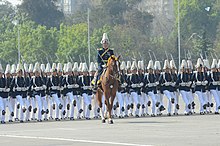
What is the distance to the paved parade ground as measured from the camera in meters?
21.4

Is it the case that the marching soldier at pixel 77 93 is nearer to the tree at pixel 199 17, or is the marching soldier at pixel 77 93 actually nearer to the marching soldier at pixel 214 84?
the marching soldier at pixel 214 84

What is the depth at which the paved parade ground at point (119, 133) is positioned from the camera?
21422 mm

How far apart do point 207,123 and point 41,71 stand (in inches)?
311

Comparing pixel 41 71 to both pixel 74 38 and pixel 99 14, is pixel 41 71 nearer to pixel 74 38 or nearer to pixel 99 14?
pixel 74 38

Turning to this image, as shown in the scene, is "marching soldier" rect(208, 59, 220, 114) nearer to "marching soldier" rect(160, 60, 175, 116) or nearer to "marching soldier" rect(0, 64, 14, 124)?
"marching soldier" rect(160, 60, 175, 116)

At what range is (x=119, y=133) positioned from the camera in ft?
78.4

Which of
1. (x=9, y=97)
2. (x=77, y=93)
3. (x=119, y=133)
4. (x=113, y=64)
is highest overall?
Result: (x=113, y=64)

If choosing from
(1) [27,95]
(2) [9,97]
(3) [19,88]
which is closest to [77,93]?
(1) [27,95]

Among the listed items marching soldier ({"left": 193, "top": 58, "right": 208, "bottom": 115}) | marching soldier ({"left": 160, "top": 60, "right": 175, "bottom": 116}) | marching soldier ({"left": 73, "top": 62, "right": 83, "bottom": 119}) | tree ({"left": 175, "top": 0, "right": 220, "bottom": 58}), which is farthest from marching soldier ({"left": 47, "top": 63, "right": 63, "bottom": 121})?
tree ({"left": 175, "top": 0, "right": 220, "bottom": 58})

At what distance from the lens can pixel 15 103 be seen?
32.2 meters

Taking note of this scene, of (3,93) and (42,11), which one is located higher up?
(42,11)

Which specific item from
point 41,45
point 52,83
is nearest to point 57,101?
point 52,83

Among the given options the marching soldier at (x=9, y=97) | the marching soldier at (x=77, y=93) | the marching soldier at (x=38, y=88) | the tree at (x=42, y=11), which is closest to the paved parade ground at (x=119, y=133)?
the marching soldier at (x=9, y=97)

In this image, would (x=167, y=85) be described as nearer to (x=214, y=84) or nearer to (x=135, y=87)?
(x=135, y=87)
